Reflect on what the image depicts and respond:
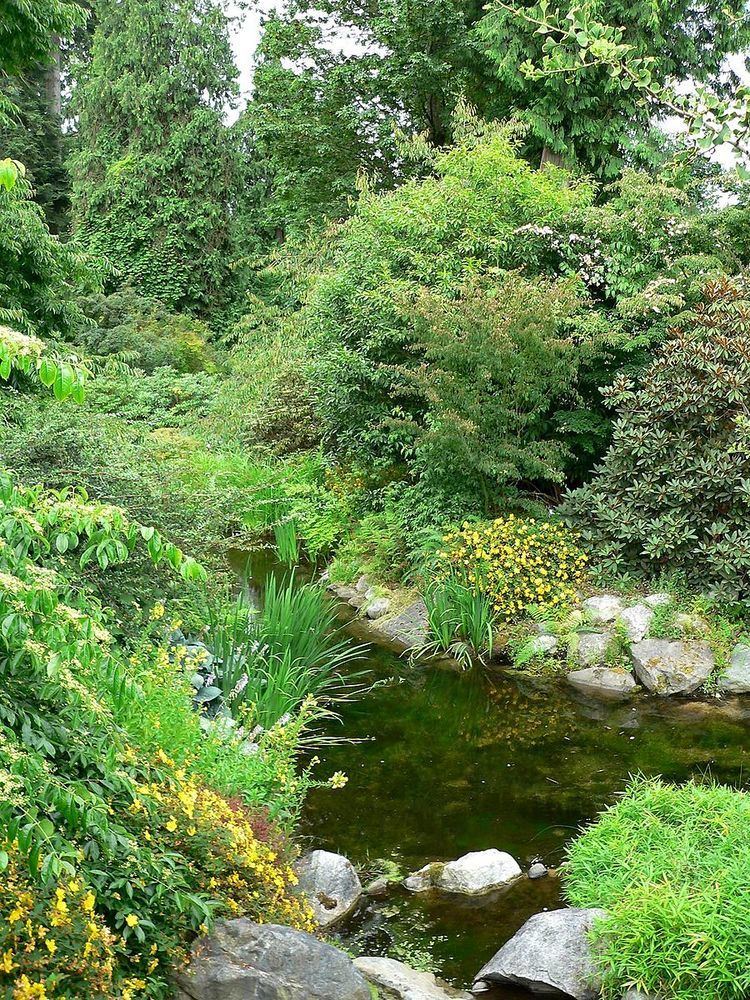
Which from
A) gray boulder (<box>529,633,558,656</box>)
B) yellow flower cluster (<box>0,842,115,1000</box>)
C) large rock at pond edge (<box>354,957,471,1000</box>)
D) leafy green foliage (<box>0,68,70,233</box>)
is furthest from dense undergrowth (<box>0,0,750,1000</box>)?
leafy green foliage (<box>0,68,70,233</box>)

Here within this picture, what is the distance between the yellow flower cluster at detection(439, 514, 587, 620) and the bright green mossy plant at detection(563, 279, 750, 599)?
0.34 meters

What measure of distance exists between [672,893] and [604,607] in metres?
4.89

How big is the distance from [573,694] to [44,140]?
974 inches

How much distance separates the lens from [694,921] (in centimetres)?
363

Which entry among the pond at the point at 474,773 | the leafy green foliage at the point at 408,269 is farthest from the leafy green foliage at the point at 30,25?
the pond at the point at 474,773

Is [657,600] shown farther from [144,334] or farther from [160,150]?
[160,150]

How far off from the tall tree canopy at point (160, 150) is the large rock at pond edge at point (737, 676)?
18.8 m

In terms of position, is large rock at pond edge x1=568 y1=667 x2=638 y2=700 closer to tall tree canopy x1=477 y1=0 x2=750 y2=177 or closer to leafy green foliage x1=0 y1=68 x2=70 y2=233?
tall tree canopy x1=477 y1=0 x2=750 y2=177

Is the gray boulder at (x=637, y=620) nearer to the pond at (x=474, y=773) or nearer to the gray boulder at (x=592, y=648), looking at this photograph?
the gray boulder at (x=592, y=648)

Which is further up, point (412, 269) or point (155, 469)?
point (412, 269)

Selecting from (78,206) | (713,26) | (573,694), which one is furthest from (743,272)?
(78,206)

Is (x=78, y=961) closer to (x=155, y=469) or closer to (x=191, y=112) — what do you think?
(x=155, y=469)

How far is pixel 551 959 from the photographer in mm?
3998

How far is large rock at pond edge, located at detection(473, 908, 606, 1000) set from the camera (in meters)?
3.93
